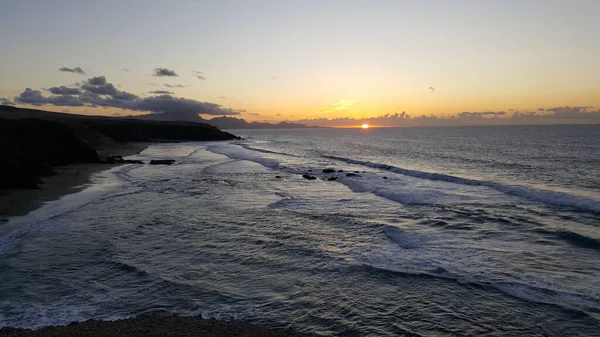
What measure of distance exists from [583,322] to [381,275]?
17.1 ft

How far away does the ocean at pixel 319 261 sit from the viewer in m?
10.1

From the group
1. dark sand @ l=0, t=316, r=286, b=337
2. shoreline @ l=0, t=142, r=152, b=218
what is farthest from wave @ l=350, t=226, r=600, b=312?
shoreline @ l=0, t=142, r=152, b=218

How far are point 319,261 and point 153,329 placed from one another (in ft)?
21.5

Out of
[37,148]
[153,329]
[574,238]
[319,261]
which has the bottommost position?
[574,238]

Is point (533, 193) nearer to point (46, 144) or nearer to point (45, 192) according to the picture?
point (45, 192)

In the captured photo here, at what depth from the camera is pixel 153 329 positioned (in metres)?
9.00

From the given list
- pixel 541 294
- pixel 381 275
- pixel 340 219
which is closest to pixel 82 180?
pixel 340 219

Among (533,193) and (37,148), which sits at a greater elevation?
(37,148)

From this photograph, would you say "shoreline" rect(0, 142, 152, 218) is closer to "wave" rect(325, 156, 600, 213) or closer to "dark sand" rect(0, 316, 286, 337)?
"dark sand" rect(0, 316, 286, 337)

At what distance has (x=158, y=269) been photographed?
13109 mm

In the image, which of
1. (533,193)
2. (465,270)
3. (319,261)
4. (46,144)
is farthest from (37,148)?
(533,193)

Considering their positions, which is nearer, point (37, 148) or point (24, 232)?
point (24, 232)

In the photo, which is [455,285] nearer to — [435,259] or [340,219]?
[435,259]

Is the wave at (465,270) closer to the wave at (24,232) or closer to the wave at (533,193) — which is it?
the wave at (533,193)
